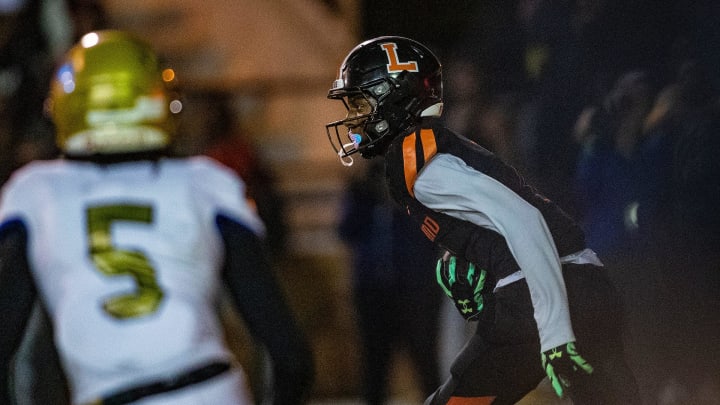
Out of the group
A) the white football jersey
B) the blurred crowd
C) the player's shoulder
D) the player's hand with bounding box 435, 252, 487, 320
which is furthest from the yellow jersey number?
the blurred crowd

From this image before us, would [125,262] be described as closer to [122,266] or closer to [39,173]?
[122,266]

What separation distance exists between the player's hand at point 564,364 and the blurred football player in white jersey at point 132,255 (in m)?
1.06

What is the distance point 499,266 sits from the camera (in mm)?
3447

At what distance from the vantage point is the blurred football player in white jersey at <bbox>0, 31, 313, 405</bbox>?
2264mm

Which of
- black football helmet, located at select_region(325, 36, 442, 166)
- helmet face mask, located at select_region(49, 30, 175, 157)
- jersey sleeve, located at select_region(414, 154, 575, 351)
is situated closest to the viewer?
helmet face mask, located at select_region(49, 30, 175, 157)

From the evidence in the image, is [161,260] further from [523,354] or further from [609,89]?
[609,89]

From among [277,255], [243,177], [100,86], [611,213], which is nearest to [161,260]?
[100,86]

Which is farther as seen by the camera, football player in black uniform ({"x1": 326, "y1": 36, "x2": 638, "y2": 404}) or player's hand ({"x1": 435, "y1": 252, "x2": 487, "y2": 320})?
player's hand ({"x1": 435, "y1": 252, "x2": 487, "y2": 320})

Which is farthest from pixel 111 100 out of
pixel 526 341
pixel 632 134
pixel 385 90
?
pixel 632 134

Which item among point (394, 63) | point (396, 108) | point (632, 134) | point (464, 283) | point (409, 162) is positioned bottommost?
point (464, 283)

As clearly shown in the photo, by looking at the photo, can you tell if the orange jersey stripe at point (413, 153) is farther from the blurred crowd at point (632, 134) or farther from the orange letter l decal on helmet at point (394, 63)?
the blurred crowd at point (632, 134)

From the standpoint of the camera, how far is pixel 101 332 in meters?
2.25

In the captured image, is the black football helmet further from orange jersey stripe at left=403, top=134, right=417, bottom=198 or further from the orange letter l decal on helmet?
orange jersey stripe at left=403, top=134, right=417, bottom=198

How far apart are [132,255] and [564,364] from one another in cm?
141
